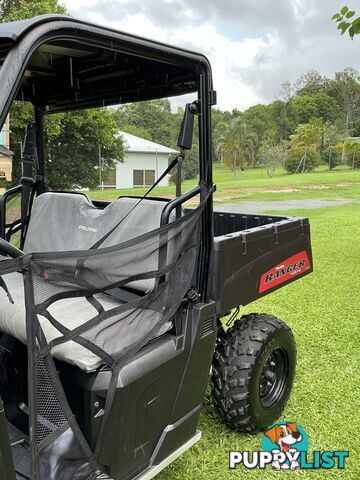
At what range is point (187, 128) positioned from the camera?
1.99 m

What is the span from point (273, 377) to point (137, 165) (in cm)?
147

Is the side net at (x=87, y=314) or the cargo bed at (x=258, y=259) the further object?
the cargo bed at (x=258, y=259)

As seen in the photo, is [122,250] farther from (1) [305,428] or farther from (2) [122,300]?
(1) [305,428]

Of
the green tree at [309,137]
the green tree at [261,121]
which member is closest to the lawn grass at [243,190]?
the green tree at [309,137]

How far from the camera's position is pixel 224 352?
2.59 metres

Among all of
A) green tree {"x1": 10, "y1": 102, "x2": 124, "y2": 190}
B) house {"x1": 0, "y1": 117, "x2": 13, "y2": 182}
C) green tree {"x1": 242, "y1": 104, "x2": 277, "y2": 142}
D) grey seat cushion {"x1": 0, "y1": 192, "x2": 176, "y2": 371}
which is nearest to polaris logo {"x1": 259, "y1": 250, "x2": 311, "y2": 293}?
grey seat cushion {"x1": 0, "y1": 192, "x2": 176, "y2": 371}

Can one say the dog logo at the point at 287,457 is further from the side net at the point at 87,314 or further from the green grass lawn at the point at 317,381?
the side net at the point at 87,314

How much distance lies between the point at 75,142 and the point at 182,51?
128 centimetres

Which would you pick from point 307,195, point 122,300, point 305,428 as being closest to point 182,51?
point 122,300

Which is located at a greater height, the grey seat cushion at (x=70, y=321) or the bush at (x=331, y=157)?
the bush at (x=331, y=157)

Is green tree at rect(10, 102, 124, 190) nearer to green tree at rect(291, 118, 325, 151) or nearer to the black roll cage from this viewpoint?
the black roll cage

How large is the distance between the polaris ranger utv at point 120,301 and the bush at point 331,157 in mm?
38523

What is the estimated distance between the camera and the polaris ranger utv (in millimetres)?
1570

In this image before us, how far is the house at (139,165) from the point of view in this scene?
2.29 meters
